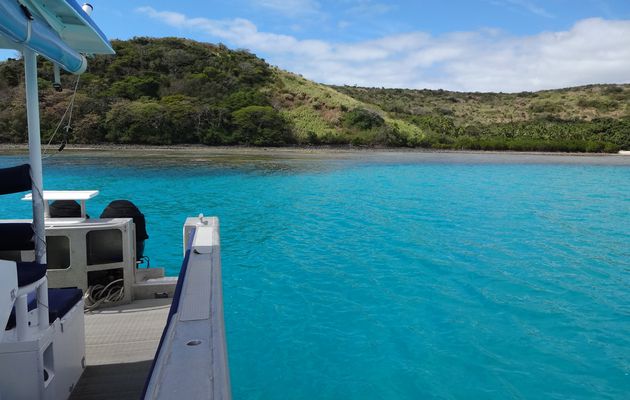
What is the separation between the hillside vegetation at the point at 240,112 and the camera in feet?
119

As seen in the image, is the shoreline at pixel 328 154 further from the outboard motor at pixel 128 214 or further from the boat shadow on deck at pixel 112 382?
the boat shadow on deck at pixel 112 382

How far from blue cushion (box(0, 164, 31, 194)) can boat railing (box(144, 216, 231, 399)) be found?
2.70 ft

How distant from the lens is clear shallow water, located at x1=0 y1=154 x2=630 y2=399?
13.2ft

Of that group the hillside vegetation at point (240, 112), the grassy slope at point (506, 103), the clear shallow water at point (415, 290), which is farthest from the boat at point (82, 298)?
the grassy slope at point (506, 103)

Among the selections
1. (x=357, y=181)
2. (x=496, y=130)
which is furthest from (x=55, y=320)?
(x=496, y=130)

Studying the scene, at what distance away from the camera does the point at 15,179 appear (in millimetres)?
1953

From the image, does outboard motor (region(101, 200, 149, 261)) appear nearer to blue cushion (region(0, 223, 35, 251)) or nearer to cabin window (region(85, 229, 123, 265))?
cabin window (region(85, 229, 123, 265))

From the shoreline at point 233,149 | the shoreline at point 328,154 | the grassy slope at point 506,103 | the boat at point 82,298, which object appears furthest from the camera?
the grassy slope at point 506,103

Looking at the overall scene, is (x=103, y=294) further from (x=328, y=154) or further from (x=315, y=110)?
(x=315, y=110)

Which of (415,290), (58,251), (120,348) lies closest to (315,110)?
(415,290)

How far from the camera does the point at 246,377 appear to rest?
398cm

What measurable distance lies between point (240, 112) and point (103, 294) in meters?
38.0

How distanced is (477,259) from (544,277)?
109cm

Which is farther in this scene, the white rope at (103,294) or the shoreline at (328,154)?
the shoreline at (328,154)
